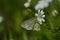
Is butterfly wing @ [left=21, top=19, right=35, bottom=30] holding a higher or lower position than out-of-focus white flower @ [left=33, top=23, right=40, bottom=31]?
higher

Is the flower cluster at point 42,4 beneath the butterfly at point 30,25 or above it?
above

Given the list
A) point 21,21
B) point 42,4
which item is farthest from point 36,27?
point 21,21

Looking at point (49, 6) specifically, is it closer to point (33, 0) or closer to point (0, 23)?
point (33, 0)

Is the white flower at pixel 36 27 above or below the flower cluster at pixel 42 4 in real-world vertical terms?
below

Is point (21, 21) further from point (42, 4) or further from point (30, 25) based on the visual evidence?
point (42, 4)

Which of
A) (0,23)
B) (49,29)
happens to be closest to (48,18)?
(49,29)

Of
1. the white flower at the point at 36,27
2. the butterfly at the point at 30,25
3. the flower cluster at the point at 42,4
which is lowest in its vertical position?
the white flower at the point at 36,27

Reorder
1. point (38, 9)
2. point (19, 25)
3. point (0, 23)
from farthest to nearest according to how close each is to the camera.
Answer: point (0, 23), point (19, 25), point (38, 9)

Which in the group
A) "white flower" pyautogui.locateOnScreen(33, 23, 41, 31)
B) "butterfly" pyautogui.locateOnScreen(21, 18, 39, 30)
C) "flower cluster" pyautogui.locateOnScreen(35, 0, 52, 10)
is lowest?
"white flower" pyautogui.locateOnScreen(33, 23, 41, 31)

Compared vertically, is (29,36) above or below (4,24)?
below
